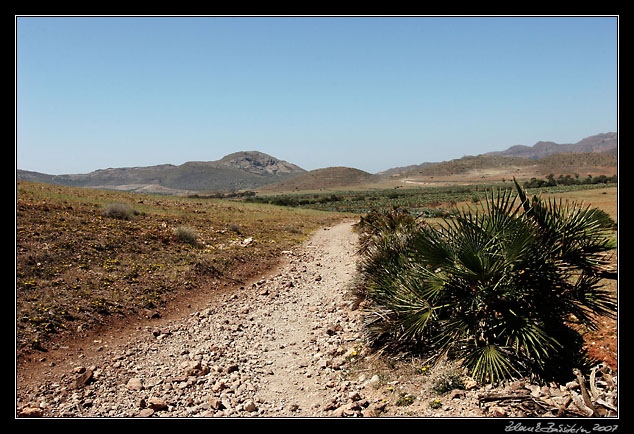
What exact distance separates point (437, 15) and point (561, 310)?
3789 mm

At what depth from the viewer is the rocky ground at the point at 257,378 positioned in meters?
4.20

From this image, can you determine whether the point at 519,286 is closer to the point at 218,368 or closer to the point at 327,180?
the point at 218,368

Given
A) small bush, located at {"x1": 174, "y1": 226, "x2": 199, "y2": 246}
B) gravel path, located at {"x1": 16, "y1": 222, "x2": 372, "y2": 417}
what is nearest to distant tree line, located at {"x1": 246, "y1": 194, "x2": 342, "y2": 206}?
small bush, located at {"x1": 174, "y1": 226, "x2": 199, "y2": 246}

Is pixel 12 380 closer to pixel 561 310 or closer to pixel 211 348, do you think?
pixel 211 348

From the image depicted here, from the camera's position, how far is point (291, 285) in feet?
38.2

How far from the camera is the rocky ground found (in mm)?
4203

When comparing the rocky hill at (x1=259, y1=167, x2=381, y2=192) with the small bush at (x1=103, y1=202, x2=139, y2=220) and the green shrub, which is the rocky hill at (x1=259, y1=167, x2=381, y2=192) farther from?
the green shrub

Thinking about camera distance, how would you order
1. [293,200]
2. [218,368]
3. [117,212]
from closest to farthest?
1. [218,368]
2. [117,212]
3. [293,200]

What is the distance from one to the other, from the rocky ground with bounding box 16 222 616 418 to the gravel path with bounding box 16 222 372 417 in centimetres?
2

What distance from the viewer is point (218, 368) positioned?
19.9 ft

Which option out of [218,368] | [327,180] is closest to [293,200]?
[218,368]

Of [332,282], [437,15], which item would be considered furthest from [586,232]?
[332,282]

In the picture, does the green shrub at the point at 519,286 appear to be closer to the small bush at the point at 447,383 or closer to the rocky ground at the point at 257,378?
the small bush at the point at 447,383

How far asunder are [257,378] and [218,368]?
0.74 meters
